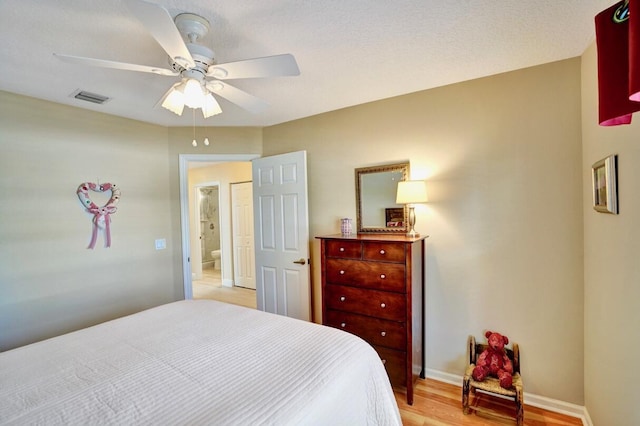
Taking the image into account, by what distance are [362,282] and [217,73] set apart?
1711 millimetres

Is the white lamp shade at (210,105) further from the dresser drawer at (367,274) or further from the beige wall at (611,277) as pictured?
the beige wall at (611,277)

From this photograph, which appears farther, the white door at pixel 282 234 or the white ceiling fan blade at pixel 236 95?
the white door at pixel 282 234

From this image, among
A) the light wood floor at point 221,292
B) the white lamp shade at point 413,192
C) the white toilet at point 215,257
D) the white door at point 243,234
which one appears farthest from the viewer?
the white toilet at point 215,257

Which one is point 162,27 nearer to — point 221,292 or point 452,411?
point 452,411

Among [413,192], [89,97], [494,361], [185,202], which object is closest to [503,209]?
[413,192]

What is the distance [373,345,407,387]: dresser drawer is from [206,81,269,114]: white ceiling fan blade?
1945 mm

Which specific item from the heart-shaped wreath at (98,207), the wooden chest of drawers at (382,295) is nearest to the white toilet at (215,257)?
the heart-shaped wreath at (98,207)

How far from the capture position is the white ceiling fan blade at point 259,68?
1.32 meters

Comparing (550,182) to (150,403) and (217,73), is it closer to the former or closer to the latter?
(217,73)

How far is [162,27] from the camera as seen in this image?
3.64 ft

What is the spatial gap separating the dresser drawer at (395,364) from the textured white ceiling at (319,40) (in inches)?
80.2

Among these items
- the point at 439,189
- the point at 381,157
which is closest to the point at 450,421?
the point at 439,189

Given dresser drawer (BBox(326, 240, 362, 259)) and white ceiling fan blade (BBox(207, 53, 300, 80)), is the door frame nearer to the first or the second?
dresser drawer (BBox(326, 240, 362, 259))

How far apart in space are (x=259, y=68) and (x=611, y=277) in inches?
80.9
